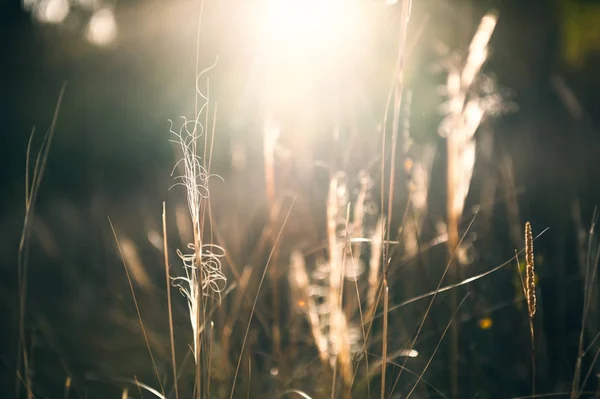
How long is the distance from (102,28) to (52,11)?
43 cm

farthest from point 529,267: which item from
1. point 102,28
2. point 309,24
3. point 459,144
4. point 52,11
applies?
point 102,28

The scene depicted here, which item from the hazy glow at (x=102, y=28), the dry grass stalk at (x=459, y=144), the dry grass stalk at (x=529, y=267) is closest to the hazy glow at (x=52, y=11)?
the hazy glow at (x=102, y=28)

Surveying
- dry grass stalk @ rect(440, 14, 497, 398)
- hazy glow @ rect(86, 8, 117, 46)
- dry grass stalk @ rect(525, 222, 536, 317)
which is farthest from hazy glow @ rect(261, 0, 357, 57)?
hazy glow @ rect(86, 8, 117, 46)

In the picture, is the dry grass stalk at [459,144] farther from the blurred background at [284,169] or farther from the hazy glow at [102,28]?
the hazy glow at [102,28]

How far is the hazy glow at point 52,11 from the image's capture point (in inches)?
151

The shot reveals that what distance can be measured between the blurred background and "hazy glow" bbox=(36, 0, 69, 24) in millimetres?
31

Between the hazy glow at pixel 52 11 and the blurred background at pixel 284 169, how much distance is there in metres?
0.03

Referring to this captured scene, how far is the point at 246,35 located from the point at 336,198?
1.54 metres

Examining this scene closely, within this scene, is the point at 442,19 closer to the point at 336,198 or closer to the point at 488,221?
the point at 488,221

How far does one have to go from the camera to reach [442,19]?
2475mm

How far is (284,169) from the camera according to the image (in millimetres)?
1522

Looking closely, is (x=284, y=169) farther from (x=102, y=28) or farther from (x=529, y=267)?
(x=102, y=28)

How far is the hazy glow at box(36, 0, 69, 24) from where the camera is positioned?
3.83 m

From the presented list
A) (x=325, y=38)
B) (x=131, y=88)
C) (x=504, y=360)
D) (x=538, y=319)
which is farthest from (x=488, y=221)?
(x=131, y=88)
